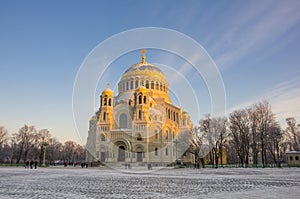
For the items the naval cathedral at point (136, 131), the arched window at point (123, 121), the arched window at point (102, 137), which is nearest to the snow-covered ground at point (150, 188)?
the naval cathedral at point (136, 131)

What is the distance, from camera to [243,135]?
1564 inches

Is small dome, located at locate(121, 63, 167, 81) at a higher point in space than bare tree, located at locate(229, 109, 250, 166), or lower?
higher

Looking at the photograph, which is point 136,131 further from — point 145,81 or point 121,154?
point 145,81

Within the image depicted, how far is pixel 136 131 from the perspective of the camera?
50.8 m

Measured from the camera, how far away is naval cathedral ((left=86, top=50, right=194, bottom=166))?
49719 mm

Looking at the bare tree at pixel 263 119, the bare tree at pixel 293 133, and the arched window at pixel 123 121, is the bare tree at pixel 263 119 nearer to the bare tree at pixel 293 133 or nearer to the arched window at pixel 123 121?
the bare tree at pixel 293 133

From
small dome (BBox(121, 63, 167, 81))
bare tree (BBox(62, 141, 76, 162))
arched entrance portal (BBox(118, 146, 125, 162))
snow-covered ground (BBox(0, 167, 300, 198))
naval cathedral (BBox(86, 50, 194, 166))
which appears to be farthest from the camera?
bare tree (BBox(62, 141, 76, 162))

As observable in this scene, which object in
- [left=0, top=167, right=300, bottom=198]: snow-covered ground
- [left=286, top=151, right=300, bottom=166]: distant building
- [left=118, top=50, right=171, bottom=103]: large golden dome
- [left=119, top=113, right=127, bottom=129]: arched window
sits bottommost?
[left=0, top=167, right=300, bottom=198]: snow-covered ground

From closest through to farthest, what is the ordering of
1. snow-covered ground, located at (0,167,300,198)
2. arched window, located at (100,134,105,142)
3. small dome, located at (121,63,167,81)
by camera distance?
snow-covered ground, located at (0,167,300,198) → arched window, located at (100,134,105,142) → small dome, located at (121,63,167,81)

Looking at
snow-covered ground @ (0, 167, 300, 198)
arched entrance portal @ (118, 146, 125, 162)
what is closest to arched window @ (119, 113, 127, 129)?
arched entrance portal @ (118, 146, 125, 162)

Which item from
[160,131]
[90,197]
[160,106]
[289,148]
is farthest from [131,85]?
[90,197]

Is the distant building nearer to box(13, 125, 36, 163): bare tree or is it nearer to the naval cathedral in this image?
the naval cathedral

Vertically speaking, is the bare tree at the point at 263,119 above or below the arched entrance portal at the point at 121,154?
above

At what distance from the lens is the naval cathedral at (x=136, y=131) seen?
4972 centimetres
